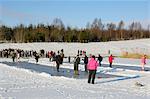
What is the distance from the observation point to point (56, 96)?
1352 cm

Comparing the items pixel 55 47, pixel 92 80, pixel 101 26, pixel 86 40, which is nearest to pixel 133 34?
pixel 101 26

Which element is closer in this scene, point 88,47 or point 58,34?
point 88,47

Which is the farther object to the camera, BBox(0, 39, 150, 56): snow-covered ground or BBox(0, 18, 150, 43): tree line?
BBox(0, 18, 150, 43): tree line

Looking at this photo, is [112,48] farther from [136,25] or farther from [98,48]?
[136,25]

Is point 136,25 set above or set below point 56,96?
above

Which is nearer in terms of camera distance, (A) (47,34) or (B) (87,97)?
(B) (87,97)

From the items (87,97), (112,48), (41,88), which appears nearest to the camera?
(87,97)

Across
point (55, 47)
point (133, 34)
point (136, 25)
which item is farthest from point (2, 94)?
point (136, 25)

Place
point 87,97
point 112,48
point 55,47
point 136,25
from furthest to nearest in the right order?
point 136,25 < point 112,48 < point 55,47 < point 87,97

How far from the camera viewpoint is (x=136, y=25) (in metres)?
182

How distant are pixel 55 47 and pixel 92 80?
71878 mm

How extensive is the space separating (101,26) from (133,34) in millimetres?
16222

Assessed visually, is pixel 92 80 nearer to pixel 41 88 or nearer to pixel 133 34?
pixel 41 88

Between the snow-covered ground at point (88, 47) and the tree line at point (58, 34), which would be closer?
the snow-covered ground at point (88, 47)
